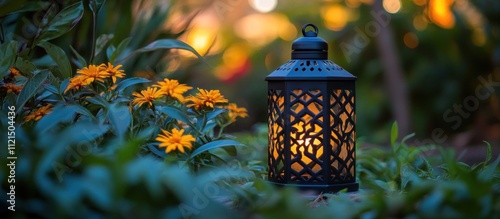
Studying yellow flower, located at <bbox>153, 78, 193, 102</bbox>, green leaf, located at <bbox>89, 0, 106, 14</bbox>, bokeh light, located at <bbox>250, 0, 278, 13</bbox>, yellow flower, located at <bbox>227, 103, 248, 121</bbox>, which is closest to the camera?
yellow flower, located at <bbox>153, 78, 193, 102</bbox>

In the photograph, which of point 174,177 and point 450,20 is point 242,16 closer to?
point 450,20

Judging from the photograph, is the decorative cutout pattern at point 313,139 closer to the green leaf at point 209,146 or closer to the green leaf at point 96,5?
the green leaf at point 209,146

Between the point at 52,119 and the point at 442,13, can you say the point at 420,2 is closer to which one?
the point at 442,13

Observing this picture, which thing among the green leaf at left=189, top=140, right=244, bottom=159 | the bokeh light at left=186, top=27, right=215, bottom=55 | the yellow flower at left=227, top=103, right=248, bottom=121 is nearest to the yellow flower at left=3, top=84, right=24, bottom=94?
the green leaf at left=189, top=140, right=244, bottom=159

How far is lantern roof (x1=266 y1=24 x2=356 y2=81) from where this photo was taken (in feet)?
4.38

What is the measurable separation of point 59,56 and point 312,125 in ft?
2.17

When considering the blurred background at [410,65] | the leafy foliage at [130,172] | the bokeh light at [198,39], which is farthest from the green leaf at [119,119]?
the blurred background at [410,65]

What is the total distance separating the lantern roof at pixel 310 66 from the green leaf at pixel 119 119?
0.40 metres

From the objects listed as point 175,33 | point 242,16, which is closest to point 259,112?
point 242,16

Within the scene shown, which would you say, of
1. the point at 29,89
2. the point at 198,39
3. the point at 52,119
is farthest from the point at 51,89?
the point at 198,39

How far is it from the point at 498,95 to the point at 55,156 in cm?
397

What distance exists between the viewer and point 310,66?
4.48 feet

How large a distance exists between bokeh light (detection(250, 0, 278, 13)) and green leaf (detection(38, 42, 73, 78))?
3.98m

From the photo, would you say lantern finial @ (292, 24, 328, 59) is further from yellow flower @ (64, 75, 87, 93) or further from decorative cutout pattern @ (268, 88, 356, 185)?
yellow flower @ (64, 75, 87, 93)
